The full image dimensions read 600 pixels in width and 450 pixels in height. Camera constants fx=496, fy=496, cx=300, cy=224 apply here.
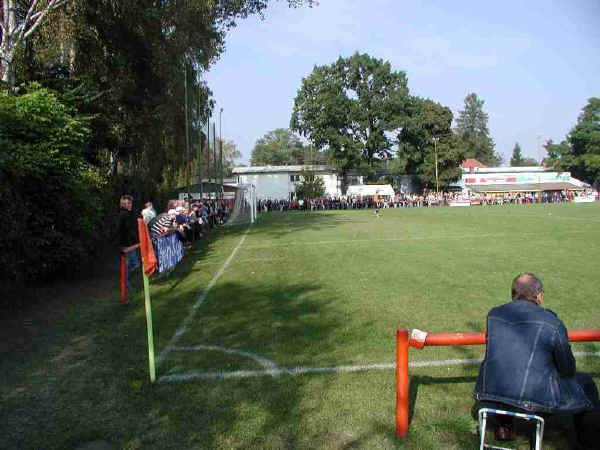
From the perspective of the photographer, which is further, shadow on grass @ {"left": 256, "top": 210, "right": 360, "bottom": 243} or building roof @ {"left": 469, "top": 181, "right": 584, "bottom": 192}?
building roof @ {"left": 469, "top": 181, "right": 584, "bottom": 192}

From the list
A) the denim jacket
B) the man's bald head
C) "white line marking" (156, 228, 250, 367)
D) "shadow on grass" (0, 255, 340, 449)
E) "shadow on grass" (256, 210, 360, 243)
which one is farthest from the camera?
"shadow on grass" (256, 210, 360, 243)

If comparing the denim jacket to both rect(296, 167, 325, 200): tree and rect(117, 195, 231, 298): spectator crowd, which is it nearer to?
rect(117, 195, 231, 298): spectator crowd

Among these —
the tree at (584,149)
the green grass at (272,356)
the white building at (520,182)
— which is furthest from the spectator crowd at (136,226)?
the tree at (584,149)

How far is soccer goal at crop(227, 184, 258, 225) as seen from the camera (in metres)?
30.8

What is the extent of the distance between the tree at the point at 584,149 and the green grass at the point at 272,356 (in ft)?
272

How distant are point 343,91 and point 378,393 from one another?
75277 mm

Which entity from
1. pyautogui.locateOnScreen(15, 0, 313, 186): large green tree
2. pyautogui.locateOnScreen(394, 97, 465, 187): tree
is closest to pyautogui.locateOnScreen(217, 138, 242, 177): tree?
pyautogui.locateOnScreen(394, 97, 465, 187): tree

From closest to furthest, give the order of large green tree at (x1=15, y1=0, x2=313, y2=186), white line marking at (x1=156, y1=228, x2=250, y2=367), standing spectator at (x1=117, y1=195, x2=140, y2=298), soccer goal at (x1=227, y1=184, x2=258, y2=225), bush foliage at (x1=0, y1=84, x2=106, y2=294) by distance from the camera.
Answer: white line marking at (x1=156, y1=228, x2=250, y2=367), bush foliage at (x1=0, y1=84, x2=106, y2=294), standing spectator at (x1=117, y1=195, x2=140, y2=298), large green tree at (x1=15, y1=0, x2=313, y2=186), soccer goal at (x1=227, y1=184, x2=258, y2=225)

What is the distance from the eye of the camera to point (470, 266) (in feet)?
37.4

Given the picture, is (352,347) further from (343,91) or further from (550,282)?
(343,91)

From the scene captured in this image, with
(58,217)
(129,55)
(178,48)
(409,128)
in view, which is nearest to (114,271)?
(58,217)

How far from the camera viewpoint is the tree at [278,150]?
134m

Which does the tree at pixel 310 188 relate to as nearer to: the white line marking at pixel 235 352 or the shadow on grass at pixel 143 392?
the shadow on grass at pixel 143 392

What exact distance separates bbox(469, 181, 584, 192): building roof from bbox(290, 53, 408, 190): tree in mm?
17963
